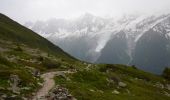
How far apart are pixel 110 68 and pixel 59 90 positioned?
7832cm

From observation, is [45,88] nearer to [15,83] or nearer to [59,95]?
[15,83]

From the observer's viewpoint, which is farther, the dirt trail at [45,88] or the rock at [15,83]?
the dirt trail at [45,88]

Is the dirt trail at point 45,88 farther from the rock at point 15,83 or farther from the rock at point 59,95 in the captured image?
the rock at point 15,83

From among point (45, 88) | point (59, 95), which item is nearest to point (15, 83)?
point (45, 88)

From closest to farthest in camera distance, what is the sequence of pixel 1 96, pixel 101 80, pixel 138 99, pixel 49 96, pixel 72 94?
pixel 1 96 → pixel 49 96 → pixel 72 94 → pixel 138 99 → pixel 101 80

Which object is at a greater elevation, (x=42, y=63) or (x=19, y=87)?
(x=42, y=63)

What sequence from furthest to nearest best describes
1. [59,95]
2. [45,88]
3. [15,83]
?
[45,88] → [15,83] → [59,95]

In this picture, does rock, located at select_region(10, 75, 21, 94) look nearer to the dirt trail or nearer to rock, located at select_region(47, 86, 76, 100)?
the dirt trail

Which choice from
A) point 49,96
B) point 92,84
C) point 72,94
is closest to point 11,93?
point 49,96

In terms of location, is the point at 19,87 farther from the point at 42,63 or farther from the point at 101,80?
the point at 42,63

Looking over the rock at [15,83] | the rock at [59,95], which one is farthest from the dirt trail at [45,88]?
the rock at [15,83]

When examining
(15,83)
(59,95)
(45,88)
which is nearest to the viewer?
(59,95)

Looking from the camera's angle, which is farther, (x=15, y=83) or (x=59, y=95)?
(x=15, y=83)

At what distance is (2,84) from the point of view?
5119 cm
